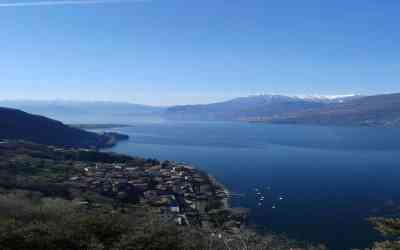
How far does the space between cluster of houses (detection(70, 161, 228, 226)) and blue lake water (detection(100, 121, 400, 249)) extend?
217 cm

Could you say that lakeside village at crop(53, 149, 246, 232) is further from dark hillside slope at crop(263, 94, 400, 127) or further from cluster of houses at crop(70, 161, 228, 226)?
dark hillside slope at crop(263, 94, 400, 127)

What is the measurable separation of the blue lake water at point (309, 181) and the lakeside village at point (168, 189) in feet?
5.87

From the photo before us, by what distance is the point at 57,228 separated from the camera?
602 cm

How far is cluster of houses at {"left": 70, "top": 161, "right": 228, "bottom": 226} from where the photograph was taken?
2452 centimetres

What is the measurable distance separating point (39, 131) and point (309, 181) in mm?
36208

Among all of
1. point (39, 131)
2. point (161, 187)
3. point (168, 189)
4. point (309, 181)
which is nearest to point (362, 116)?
point (39, 131)

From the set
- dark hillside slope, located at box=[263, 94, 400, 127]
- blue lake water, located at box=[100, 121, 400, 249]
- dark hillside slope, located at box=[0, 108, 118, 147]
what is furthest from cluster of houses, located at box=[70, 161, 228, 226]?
Result: dark hillside slope, located at box=[263, 94, 400, 127]

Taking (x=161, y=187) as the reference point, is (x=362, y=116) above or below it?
above

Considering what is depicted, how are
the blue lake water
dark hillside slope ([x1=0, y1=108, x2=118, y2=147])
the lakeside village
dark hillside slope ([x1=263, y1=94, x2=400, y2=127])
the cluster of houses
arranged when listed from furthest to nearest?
dark hillside slope ([x1=263, y1=94, x2=400, y2=127]), dark hillside slope ([x1=0, y1=108, x2=118, y2=147]), the cluster of houses, the blue lake water, the lakeside village

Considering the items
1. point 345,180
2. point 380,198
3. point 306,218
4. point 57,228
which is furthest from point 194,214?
point 345,180

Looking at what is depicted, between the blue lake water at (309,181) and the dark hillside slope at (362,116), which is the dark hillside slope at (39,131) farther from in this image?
the dark hillside slope at (362,116)

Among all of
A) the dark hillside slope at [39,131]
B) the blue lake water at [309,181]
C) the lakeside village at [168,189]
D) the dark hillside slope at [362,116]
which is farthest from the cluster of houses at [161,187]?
the dark hillside slope at [362,116]

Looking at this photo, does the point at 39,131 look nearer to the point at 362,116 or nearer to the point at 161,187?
the point at 161,187

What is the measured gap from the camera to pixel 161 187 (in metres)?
30.0
